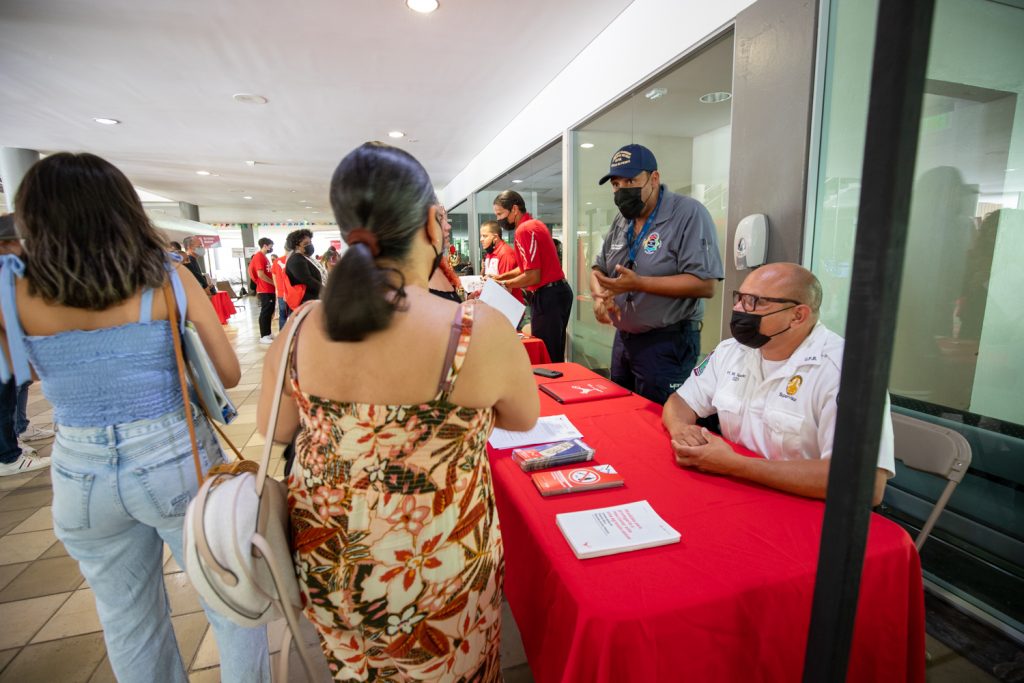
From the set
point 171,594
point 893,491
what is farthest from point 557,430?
point 171,594

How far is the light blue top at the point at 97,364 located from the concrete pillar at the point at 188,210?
595 inches

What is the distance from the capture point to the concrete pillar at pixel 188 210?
13289 millimetres

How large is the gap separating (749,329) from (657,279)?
2.50 feet

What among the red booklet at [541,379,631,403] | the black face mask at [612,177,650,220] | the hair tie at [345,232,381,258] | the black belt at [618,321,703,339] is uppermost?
the black face mask at [612,177,650,220]

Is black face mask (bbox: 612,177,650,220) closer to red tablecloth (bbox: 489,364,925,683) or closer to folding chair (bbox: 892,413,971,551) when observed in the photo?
folding chair (bbox: 892,413,971,551)

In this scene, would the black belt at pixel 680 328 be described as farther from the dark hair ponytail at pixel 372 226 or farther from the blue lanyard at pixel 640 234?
the dark hair ponytail at pixel 372 226

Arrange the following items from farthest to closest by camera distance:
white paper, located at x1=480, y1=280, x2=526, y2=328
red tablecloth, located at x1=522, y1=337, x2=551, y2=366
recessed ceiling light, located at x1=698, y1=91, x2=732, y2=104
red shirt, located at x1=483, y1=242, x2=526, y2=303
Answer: red shirt, located at x1=483, y1=242, x2=526, y2=303 → red tablecloth, located at x1=522, y1=337, x2=551, y2=366 → recessed ceiling light, located at x1=698, y1=91, x2=732, y2=104 → white paper, located at x1=480, y1=280, x2=526, y2=328

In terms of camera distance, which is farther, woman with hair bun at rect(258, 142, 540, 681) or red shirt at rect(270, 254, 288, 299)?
red shirt at rect(270, 254, 288, 299)

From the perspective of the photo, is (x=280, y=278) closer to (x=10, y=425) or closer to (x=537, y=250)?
(x=10, y=425)

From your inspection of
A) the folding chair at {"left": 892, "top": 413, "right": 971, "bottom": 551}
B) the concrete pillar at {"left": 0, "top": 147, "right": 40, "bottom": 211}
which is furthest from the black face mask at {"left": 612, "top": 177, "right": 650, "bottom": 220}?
the concrete pillar at {"left": 0, "top": 147, "right": 40, "bottom": 211}

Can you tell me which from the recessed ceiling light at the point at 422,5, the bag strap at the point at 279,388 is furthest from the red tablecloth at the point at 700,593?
the recessed ceiling light at the point at 422,5

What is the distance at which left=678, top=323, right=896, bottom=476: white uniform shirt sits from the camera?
1.30 meters

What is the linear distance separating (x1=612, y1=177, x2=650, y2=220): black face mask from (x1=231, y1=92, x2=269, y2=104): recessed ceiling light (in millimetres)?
4027

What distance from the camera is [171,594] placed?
209 cm
